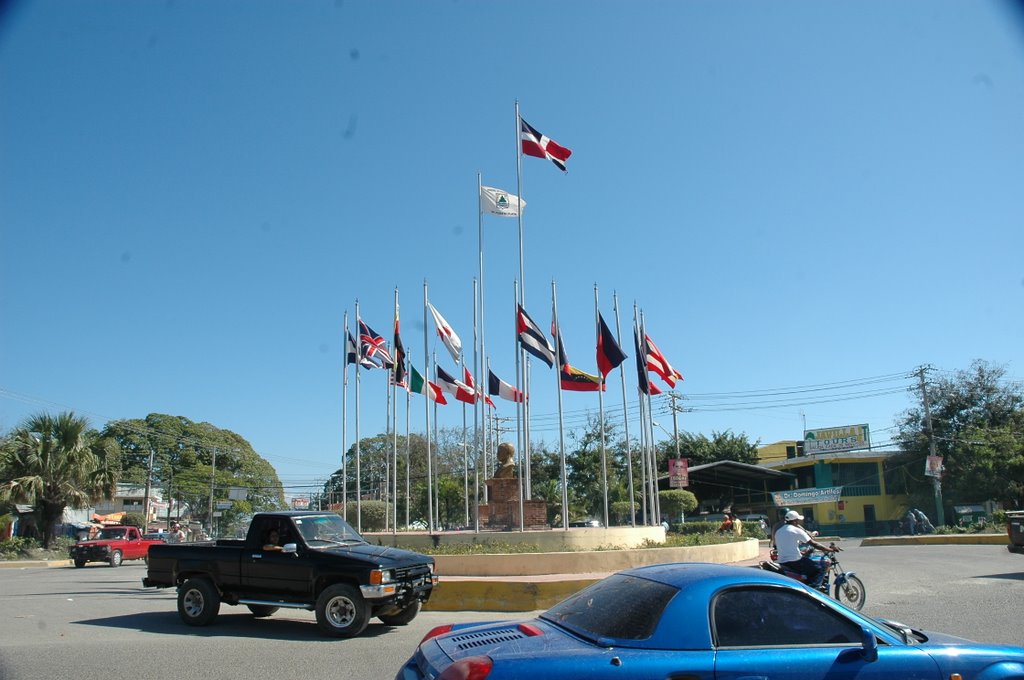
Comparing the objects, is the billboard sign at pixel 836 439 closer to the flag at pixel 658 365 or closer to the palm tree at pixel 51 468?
the flag at pixel 658 365

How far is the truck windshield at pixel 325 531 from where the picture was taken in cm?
1163

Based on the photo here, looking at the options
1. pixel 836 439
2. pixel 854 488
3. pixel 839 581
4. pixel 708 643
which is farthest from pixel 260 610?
pixel 836 439

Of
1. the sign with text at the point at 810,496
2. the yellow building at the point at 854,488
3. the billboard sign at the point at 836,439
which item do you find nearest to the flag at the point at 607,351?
the sign with text at the point at 810,496

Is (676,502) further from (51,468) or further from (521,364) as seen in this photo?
(51,468)

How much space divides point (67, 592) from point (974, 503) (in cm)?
4775

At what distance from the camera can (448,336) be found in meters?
24.1

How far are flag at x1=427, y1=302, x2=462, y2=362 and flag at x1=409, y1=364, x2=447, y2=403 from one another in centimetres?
192

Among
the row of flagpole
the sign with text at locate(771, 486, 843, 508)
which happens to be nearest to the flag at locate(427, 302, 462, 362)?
the row of flagpole

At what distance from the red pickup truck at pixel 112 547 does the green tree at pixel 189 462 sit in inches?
1242

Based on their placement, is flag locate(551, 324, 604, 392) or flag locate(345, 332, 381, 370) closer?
flag locate(551, 324, 604, 392)

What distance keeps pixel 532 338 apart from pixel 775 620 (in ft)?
55.0

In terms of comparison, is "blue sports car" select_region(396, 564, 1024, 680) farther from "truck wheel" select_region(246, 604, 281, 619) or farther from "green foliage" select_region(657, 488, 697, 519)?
"green foliage" select_region(657, 488, 697, 519)

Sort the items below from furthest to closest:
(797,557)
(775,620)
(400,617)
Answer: (400,617) → (797,557) → (775,620)

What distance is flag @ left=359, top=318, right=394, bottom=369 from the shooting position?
2531 centimetres
